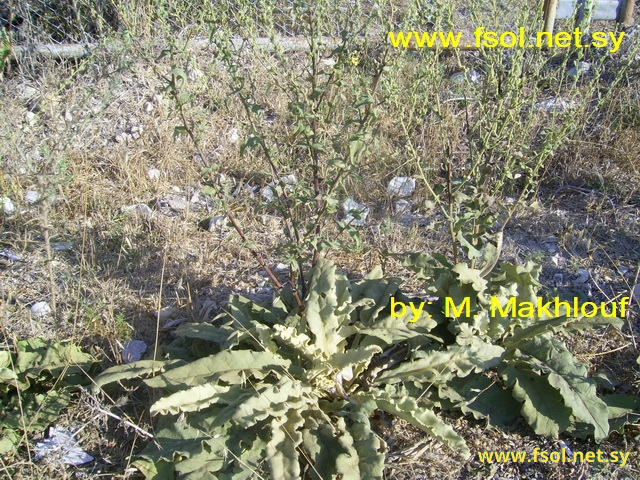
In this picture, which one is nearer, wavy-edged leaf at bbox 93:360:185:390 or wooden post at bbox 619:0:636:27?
wavy-edged leaf at bbox 93:360:185:390

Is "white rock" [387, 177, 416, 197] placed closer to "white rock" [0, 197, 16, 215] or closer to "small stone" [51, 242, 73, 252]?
"small stone" [51, 242, 73, 252]

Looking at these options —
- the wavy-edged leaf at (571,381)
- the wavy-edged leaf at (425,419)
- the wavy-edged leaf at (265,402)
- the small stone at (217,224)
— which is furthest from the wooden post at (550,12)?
the wavy-edged leaf at (265,402)

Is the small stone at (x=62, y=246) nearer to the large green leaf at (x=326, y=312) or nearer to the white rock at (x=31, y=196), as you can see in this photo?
the white rock at (x=31, y=196)

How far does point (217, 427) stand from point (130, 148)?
9.19ft

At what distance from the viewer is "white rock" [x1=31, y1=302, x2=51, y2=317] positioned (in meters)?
3.45

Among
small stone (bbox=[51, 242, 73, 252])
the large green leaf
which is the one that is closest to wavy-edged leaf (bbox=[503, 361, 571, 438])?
the large green leaf

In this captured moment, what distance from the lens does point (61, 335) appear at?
3.29m

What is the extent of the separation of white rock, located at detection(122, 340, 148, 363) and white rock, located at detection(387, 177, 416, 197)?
1885mm

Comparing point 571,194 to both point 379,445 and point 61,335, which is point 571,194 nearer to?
point 379,445

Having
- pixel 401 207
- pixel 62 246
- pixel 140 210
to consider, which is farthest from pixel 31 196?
pixel 401 207

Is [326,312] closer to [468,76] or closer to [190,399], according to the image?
[190,399]

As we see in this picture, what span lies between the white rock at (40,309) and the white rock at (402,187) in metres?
2.17

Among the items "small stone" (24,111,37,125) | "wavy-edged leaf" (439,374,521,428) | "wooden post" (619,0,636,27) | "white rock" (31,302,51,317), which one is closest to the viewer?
"wavy-edged leaf" (439,374,521,428)

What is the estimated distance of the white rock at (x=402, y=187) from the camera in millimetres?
4273
